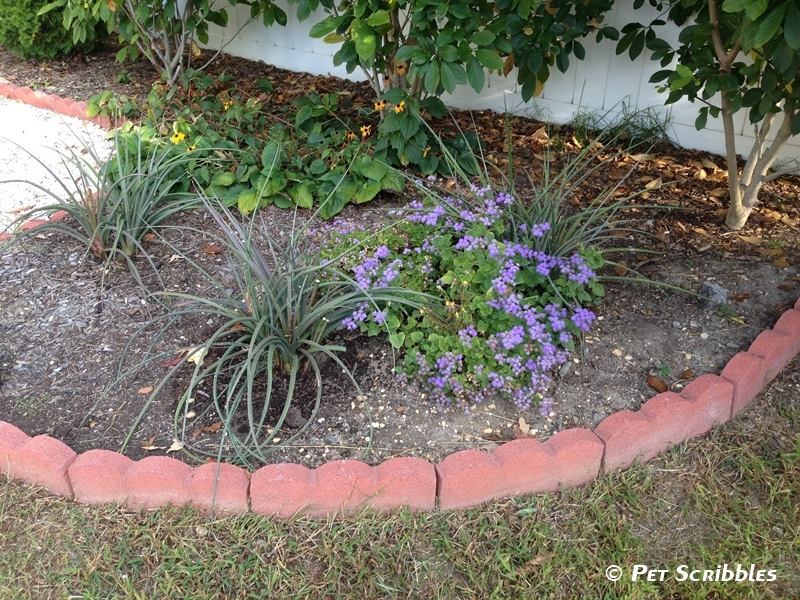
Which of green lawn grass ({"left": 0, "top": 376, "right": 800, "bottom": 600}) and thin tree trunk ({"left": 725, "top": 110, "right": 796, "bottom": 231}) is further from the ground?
thin tree trunk ({"left": 725, "top": 110, "right": 796, "bottom": 231})

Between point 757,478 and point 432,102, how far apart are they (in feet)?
7.60

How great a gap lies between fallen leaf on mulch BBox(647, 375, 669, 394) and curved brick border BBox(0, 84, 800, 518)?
163 mm

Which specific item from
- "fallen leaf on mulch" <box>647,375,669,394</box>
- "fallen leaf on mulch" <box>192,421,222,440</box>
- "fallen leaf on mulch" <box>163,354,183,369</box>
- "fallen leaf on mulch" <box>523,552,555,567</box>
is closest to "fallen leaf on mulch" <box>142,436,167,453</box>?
"fallen leaf on mulch" <box>192,421,222,440</box>

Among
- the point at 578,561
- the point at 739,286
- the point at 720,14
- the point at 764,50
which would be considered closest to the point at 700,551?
the point at 578,561

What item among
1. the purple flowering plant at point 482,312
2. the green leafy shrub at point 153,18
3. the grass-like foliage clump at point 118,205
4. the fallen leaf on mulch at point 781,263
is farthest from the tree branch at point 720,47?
the green leafy shrub at point 153,18

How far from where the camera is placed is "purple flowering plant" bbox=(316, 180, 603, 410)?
2398mm

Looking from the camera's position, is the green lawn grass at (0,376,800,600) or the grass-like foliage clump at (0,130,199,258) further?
the grass-like foliage clump at (0,130,199,258)

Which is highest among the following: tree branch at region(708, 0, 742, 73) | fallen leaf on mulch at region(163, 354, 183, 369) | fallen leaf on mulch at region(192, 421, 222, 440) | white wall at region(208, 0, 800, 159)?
tree branch at region(708, 0, 742, 73)

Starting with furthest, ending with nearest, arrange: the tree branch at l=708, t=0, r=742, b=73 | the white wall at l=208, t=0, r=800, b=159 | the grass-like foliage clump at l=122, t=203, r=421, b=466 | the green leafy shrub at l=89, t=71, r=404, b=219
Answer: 1. the white wall at l=208, t=0, r=800, b=159
2. the green leafy shrub at l=89, t=71, r=404, b=219
3. the tree branch at l=708, t=0, r=742, b=73
4. the grass-like foliage clump at l=122, t=203, r=421, b=466

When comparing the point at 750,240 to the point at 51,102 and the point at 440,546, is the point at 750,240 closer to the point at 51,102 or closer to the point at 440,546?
the point at 440,546

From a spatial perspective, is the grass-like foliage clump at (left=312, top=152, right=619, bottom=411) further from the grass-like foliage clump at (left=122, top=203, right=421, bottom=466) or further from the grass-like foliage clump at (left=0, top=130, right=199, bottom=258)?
the grass-like foliage clump at (left=0, top=130, right=199, bottom=258)

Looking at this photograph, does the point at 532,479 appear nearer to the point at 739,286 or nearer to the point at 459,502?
the point at 459,502

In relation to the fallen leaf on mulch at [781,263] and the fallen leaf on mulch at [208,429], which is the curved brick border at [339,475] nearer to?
the fallen leaf on mulch at [208,429]

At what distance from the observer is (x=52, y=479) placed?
7.26ft
